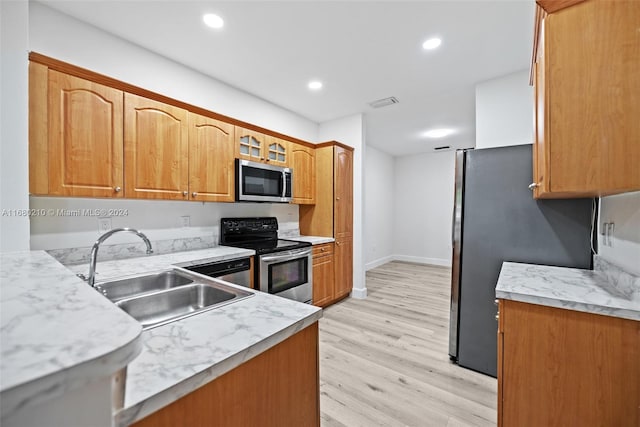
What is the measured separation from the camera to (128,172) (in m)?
2.01

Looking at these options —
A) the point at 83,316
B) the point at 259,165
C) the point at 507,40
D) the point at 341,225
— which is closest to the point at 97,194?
the point at 259,165

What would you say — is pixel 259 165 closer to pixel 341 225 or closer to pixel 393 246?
pixel 341 225

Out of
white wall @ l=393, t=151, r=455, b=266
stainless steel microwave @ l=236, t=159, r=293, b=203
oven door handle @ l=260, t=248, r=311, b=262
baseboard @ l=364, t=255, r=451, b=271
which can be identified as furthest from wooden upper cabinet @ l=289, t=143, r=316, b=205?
white wall @ l=393, t=151, r=455, b=266

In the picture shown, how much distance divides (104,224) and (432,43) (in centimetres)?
307

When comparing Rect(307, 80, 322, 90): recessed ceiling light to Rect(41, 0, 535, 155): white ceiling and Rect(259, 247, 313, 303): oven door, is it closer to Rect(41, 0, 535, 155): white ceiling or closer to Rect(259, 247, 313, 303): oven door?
Rect(41, 0, 535, 155): white ceiling

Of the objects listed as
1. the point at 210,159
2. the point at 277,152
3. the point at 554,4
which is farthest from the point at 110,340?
the point at 277,152

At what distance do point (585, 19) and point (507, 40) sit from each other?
1326 millimetres

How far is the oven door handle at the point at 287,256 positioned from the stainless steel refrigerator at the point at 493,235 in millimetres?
1537

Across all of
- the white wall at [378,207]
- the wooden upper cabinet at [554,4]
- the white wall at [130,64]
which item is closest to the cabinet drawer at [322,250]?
the white wall at [130,64]

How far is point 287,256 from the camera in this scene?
2836 mm

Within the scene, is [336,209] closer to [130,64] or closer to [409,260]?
[130,64]

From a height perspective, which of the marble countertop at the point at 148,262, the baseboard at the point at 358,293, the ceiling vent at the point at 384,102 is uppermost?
the ceiling vent at the point at 384,102

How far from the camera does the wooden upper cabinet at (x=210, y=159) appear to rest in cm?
240

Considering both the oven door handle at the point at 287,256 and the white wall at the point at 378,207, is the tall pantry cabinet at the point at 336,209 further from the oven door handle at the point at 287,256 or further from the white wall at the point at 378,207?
the white wall at the point at 378,207
